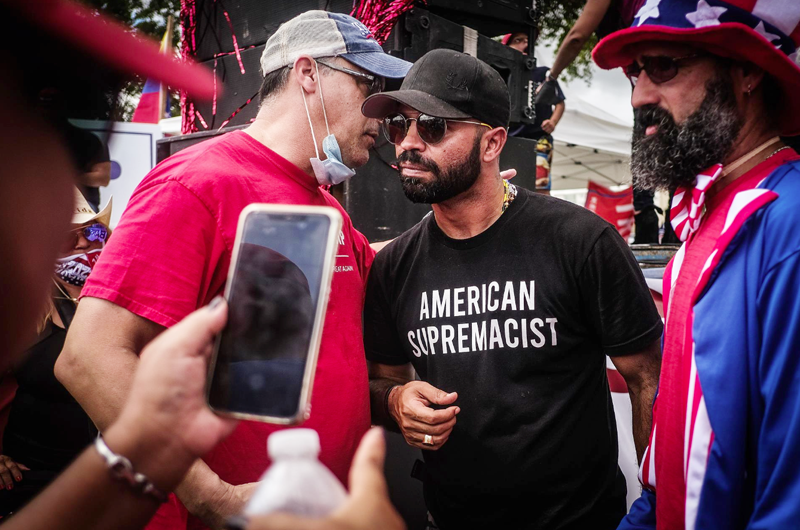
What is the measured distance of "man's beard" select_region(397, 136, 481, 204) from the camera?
8.13 feet

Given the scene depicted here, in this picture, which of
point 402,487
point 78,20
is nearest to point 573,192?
point 402,487

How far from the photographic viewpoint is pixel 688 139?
1.67 meters

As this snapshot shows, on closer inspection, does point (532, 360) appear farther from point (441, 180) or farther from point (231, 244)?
point (231, 244)

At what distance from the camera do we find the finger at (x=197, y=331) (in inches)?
34.2

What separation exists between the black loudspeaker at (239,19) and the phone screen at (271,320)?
9.09 feet

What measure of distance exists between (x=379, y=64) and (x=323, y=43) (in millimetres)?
250

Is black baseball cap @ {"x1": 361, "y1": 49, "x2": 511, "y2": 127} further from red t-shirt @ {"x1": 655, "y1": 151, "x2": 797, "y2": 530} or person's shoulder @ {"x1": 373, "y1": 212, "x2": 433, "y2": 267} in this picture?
red t-shirt @ {"x1": 655, "y1": 151, "x2": 797, "y2": 530}

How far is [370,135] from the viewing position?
263cm

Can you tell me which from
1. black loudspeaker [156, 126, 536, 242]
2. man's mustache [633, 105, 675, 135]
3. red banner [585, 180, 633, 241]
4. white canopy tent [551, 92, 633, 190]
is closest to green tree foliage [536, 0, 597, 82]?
white canopy tent [551, 92, 633, 190]

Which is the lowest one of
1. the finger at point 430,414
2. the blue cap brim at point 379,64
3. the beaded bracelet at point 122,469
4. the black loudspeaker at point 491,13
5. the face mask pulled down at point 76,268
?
the face mask pulled down at point 76,268

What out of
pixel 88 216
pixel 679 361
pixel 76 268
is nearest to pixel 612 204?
pixel 88 216

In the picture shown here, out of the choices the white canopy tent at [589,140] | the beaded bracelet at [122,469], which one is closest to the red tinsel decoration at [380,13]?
the beaded bracelet at [122,469]

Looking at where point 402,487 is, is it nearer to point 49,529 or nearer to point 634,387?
point 634,387

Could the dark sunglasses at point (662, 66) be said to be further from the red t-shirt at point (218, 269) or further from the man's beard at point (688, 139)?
the red t-shirt at point (218, 269)
